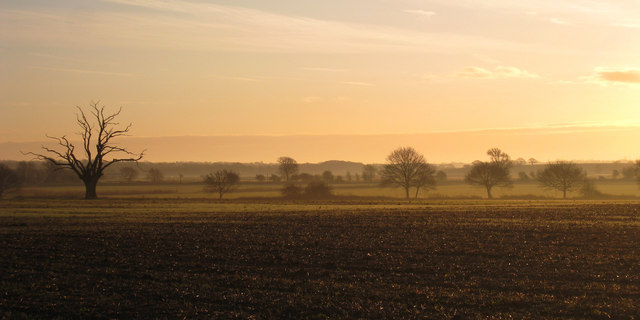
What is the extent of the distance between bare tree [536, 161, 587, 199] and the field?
62743 mm

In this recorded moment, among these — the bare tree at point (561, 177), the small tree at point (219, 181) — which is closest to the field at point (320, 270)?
the small tree at point (219, 181)

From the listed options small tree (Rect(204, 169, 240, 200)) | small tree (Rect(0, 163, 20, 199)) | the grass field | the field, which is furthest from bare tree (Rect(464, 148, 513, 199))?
small tree (Rect(0, 163, 20, 199))

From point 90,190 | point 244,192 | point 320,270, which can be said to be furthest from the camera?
point 244,192

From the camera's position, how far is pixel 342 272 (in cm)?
2083

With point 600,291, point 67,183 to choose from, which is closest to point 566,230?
point 600,291

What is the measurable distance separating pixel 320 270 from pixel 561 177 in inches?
3406

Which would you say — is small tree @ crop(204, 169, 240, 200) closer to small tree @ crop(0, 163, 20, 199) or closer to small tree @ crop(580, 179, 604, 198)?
small tree @ crop(0, 163, 20, 199)

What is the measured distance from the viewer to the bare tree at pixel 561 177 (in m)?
95.9

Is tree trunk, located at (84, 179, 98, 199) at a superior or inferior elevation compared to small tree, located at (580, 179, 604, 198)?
superior

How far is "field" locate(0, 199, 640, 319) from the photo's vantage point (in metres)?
15.8

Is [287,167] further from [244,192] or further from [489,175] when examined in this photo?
[489,175]

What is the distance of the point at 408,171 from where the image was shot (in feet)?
315

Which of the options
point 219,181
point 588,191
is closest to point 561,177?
point 588,191

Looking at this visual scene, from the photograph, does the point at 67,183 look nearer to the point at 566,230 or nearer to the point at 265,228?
the point at 265,228
